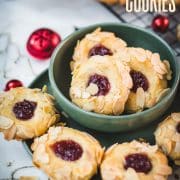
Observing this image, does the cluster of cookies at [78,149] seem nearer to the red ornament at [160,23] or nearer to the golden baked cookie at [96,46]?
the golden baked cookie at [96,46]

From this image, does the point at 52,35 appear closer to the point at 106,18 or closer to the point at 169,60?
the point at 106,18

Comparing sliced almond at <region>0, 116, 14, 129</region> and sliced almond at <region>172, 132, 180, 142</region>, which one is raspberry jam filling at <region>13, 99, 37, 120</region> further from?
sliced almond at <region>172, 132, 180, 142</region>

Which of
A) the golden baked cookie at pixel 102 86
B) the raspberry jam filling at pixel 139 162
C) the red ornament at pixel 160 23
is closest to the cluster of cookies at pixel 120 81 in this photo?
the golden baked cookie at pixel 102 86

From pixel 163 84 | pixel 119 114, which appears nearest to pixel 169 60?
pixel 163 84

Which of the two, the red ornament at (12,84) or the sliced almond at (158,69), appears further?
the red ornament at (12,84)

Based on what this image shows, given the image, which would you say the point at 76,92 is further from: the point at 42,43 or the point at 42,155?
the point at 42,43

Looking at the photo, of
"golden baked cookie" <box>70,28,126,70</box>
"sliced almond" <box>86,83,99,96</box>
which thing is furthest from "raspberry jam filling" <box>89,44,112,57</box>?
"sliced almond" <box>86,83,99,96</box>

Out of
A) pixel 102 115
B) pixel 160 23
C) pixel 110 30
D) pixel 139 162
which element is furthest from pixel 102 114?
pixel 160 23
